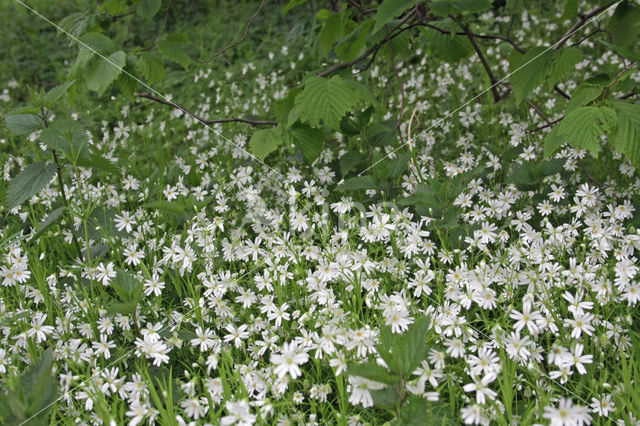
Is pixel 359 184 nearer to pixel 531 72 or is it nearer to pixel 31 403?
pixel 531 72

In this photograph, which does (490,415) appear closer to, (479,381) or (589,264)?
(479,381)

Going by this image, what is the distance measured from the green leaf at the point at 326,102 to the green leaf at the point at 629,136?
3.63 ft

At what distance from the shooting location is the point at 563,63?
263 cm

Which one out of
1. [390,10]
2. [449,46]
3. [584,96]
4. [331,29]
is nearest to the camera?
[584,96]

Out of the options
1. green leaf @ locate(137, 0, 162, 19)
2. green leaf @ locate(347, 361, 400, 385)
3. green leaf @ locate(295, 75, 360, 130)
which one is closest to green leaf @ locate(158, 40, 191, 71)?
green leaf @ locate(137, 0, 162, 19)

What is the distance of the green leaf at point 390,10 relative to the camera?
2.53m

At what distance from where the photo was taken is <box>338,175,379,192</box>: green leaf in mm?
2858

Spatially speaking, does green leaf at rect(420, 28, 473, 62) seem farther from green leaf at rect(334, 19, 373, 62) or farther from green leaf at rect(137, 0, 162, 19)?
green leaf at rect(137, 0, 162, 19)

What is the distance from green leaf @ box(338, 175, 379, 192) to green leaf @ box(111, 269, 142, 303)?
112 cm

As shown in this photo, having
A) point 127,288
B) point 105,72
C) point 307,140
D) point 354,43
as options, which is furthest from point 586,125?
point 105,72

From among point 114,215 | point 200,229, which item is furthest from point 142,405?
point 114,215

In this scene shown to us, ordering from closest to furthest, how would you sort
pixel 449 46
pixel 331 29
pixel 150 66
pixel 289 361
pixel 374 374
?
1. pixel 374 374
2. pixel 289 361
3. pixel 150 66
4. pixel 331 29
5. pixel 449 46

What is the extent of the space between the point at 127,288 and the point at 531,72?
2048 mm

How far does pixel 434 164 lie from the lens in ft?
11.8
